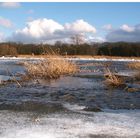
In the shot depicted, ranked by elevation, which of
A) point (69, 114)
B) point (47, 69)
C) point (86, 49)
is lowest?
point (69, 114)

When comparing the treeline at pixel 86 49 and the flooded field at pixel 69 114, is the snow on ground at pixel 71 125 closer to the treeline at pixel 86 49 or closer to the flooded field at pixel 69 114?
the flooded field at pixel 69 114

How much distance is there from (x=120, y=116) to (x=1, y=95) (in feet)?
15.8

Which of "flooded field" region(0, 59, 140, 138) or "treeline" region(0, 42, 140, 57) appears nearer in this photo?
"flooded field" region(0, 59, 140, 138)

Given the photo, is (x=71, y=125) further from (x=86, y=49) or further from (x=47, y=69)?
(x=86, y=49)

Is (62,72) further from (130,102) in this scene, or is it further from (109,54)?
(109,54)

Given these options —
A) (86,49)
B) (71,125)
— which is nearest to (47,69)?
(71,125)

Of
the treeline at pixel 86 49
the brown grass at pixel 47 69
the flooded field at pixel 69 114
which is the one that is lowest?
the flooded field at pixel 69 114

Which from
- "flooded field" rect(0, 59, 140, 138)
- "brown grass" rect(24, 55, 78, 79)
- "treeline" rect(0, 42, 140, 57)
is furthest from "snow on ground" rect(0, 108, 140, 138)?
"treeline" rect(0, 42, 140, 57)

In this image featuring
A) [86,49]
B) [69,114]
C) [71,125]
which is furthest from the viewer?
[86,49]

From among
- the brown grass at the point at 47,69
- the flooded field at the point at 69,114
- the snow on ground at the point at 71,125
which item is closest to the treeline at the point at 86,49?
the brown grass at the point at 47,69

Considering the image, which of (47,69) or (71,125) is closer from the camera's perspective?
(71,125)

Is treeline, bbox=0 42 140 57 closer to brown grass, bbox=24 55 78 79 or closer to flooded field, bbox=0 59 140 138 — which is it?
brown grass, bbox=24 55 78 79

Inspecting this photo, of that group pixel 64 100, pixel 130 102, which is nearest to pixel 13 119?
pixel 64 100

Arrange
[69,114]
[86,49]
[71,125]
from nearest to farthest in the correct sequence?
[71,125]
[69,114]
[86,49]
